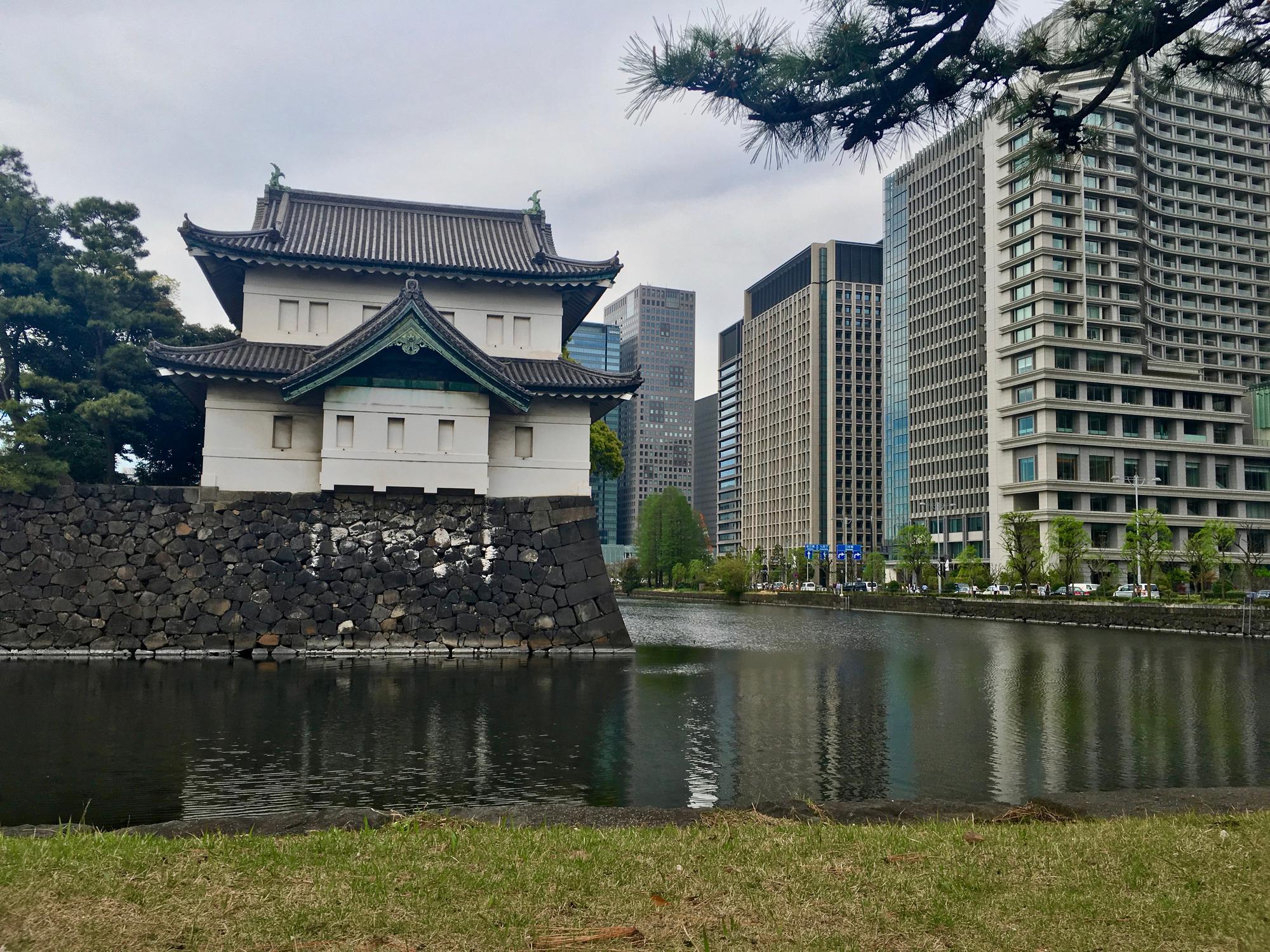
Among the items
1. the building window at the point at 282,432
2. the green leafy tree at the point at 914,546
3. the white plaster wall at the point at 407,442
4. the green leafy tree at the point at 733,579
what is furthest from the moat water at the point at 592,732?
the green leafy tree at the point at 733,579

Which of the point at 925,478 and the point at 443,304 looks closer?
the point at 443,304

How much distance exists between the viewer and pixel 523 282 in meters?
28.6

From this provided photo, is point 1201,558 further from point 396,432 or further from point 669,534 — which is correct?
point 669,534

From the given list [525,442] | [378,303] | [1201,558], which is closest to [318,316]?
[378,303]

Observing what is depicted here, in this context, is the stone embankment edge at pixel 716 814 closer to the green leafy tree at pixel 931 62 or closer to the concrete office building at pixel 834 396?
the green leafy tree at pixel 931 62

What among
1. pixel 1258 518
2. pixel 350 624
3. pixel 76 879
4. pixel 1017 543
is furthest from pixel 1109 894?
pixel 1258 518

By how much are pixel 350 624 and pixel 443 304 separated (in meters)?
10.8

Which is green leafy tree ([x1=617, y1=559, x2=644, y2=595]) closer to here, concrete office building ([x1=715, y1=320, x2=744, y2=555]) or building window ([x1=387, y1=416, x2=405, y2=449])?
concrete office building ([x1=715, y1=320, x2=744, y2=555])

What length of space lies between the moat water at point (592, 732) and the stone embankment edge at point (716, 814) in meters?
1.55

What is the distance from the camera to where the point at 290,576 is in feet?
79.5

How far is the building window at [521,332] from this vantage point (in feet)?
95.7

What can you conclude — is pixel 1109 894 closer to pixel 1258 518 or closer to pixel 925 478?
pixel 1258 518

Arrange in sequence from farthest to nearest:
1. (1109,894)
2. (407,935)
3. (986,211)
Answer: (986,211), (1109,894), (407,935)

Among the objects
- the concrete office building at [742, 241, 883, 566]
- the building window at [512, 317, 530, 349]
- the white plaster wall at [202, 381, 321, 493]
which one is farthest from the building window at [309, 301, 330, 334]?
the concrete office building at [742, 241, 883, 566]
